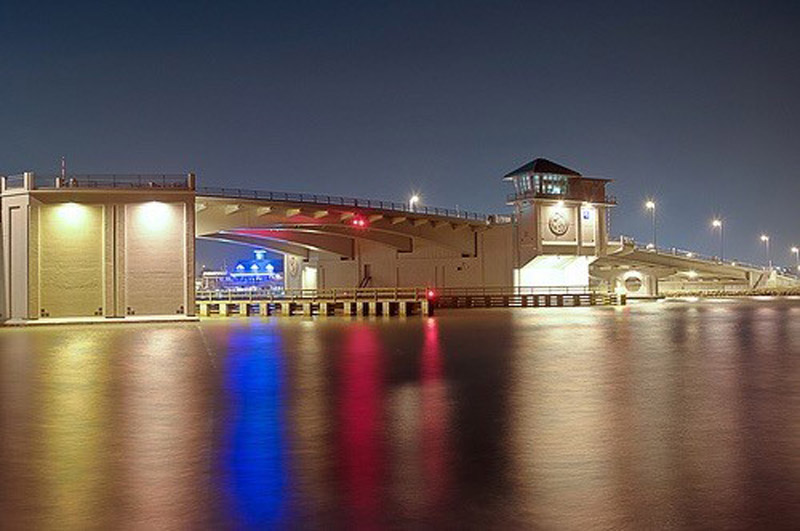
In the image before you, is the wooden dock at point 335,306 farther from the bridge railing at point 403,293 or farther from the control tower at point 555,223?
the control tower at point 555,223

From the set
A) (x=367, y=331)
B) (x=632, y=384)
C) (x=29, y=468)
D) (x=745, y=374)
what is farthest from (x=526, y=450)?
(x=367, y=331)

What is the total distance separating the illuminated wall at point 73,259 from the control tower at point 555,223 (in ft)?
117

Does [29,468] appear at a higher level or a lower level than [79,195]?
lower

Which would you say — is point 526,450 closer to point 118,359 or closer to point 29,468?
point 29,468

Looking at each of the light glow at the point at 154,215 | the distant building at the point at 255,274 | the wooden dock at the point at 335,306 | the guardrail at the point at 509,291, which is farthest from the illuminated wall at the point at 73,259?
the distant building at the point at 255,274

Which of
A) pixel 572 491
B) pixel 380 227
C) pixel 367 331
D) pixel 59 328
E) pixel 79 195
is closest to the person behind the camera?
pixel 572 491

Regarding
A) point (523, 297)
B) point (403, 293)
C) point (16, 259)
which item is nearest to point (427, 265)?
point (403, 293)

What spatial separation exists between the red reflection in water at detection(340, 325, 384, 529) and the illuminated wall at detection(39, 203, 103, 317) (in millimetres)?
28400

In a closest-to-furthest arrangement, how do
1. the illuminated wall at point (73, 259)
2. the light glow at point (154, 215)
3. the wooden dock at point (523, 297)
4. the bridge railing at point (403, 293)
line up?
1. the illuminated wall at point (73, 259)
2. the light glow at point (154, 215)
3. the bridge railing at point (403, 293)
4. the wooden dock at point (523, 297)

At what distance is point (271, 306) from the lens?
6100cm

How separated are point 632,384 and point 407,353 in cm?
873

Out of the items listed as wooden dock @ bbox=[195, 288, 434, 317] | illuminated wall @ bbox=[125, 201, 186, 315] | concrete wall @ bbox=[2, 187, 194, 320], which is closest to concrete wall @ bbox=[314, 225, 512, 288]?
wooden dock @ bbox=[195, 288, 434, 317]

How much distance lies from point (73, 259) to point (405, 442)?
3918cm

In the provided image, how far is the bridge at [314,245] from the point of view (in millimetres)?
44906
